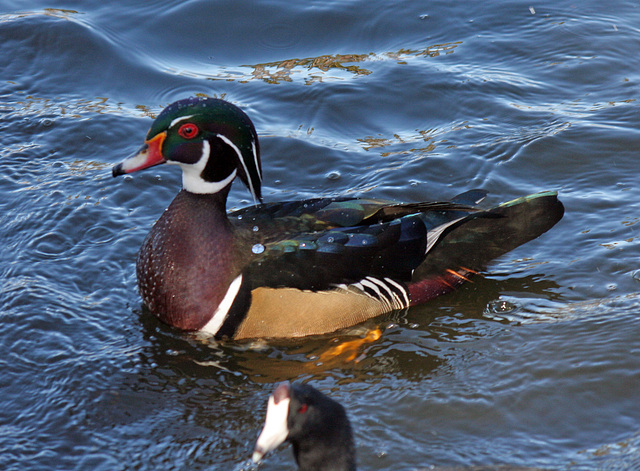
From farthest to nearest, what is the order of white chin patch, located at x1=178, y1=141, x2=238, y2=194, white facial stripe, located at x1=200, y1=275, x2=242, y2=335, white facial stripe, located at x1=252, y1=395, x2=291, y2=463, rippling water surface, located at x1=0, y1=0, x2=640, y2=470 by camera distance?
white chin patch, located at x1=178, y1=141, x2=238, y2=194, white facial stripe, located at x1=200, y1=275, x2=242, y2=335, rippling water surface, located at x1=0, y1=0, x2=640, y2=470, white facial stripe, located at x1=252, y1=395, x2=291, y2=463

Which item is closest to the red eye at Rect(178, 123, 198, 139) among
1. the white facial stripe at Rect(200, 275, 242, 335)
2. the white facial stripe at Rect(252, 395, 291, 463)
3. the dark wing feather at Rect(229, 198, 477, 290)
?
the dark wing feather at Rect(229, 198, 477, 290)

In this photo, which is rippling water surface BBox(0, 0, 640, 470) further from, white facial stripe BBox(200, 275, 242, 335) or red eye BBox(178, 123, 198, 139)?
red eye BBox(178, 123, 198, 139)

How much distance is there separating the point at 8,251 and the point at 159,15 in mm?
4617

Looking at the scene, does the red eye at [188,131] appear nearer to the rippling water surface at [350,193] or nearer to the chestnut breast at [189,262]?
the chestnut breast at [189,262]

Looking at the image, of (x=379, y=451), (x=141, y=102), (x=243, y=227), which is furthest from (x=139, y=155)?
(x=141, y=102)

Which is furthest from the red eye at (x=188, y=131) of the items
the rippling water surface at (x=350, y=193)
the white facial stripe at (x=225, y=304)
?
the rippling water surface at (x=350, y=193)

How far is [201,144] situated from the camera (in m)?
5.35

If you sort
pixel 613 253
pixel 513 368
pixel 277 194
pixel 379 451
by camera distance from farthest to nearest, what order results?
pixel 277 194 → pixel 613 253 → pixel 513 368 → pixel 379 451

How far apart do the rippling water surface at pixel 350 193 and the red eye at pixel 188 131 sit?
1.27m

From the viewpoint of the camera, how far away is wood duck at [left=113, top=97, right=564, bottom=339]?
17.1 ft

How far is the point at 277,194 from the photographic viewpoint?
6914 millimetres

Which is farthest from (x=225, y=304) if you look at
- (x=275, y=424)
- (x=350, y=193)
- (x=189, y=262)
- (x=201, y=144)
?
(x=350, y=193)

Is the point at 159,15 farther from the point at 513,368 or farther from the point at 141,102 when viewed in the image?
the point at 513,368

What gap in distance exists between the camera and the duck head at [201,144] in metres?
5.28
